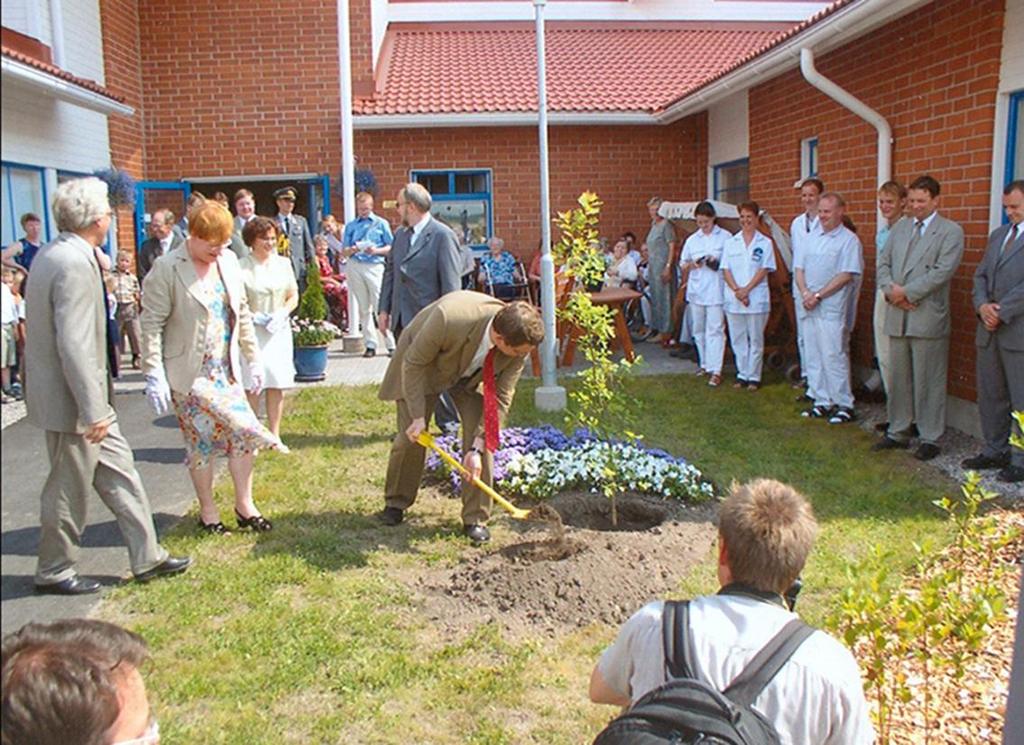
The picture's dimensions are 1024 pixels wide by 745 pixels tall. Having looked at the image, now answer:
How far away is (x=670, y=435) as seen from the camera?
27.1 feet

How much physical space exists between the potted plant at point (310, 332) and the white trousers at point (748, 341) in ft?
14.3

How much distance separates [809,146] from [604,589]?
26.1ft

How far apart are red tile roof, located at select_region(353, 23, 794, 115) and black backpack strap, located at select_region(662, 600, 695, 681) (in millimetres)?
12999

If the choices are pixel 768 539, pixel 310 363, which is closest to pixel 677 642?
pixel 768 539

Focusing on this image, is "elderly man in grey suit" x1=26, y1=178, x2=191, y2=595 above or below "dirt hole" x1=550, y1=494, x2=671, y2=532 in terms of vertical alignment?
above

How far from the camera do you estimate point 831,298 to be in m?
8.62

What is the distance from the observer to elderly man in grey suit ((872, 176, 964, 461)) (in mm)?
7148

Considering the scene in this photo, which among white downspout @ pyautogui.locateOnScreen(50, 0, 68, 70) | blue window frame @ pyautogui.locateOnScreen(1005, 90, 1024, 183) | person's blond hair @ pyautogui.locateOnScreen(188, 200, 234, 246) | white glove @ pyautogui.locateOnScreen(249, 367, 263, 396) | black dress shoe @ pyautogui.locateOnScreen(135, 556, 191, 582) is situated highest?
white downspout @ pyautogui.locateOnScreen(50, 0, 68, 70)

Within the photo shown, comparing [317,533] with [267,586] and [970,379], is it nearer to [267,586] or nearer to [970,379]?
[267,586]

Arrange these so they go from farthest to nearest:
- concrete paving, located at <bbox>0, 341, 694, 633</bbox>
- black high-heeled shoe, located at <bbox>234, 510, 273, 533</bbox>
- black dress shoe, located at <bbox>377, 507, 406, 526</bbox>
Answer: black dress shoe, located at <bbox>377, 507, 406, 526</bbox> < black high-heeled shoe, located at <bbox>234, 510, 273, 533</bbox> < concrete paving, located at <bbox>0, 341, 694, 633</bbox>

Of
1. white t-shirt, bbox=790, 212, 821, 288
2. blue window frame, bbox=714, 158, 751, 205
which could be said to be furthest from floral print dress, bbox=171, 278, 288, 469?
blue window frame, bbox=714, 158, 751, 205

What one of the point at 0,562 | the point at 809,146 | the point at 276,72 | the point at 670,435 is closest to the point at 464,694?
the point at 0,562

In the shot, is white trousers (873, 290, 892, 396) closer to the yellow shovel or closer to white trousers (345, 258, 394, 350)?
the yellow shovel

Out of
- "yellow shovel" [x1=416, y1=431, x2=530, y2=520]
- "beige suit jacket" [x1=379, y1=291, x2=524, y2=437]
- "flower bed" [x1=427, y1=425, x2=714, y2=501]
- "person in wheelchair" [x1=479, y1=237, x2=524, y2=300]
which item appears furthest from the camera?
"person in wheelchair" [x1=479, y1=237, x2=524, y2=300]
